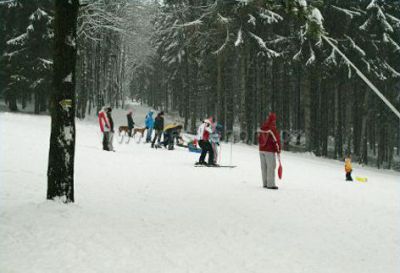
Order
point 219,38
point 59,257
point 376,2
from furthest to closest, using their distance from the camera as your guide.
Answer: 1. point 219,38
2. point 376,2
3. point 59,257

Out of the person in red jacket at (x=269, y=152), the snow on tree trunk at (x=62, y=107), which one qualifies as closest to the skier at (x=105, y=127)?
the person in red jacket at (x=269, y=152)

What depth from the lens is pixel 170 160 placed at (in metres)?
16.7

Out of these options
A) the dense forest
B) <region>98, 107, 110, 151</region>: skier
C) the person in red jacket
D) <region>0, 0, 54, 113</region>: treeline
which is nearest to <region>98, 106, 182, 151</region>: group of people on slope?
<region>98, 107, 110, 151</region>: skier

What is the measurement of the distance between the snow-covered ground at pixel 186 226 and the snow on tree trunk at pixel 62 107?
407 millimetres

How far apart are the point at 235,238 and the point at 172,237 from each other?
0.96 meters

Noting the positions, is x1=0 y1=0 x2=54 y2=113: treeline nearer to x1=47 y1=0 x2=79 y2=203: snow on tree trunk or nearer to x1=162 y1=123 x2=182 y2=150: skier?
x1=162 y1=123 x2=182 y2=150: skier

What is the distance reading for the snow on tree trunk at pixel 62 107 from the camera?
260 inches

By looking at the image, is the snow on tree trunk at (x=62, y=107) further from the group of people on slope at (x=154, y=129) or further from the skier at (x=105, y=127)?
the skier at (x=105, y=127)

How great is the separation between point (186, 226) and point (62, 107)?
2.73m

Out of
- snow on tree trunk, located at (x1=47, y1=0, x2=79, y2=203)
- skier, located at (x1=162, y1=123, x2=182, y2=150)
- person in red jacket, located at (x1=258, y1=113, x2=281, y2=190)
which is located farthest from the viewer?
skier, located at (x1=162, y1=123, x2=182, y2=150)

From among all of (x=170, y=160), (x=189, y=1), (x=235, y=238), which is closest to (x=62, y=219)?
(x=235, y=238)

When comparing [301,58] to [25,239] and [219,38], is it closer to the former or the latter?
[219,38]

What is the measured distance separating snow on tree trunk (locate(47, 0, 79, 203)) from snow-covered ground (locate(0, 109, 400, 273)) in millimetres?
407

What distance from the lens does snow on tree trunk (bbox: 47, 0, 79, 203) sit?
6.61 meters
